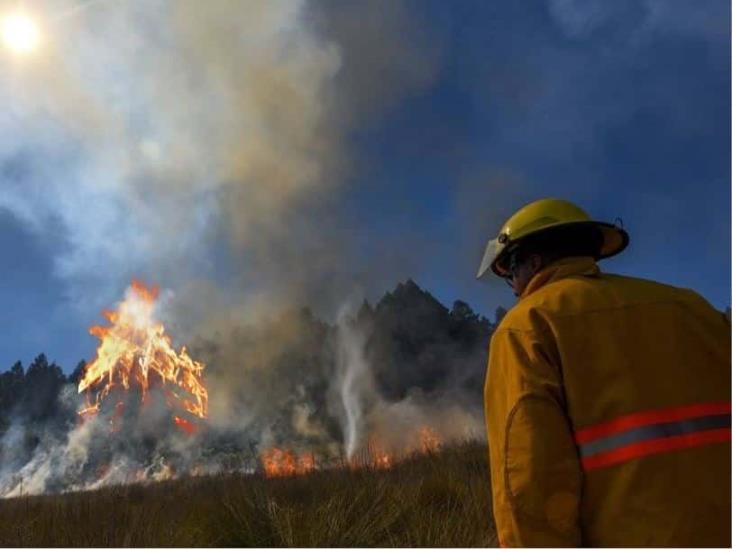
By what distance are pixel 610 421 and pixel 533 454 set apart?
0.98 ft

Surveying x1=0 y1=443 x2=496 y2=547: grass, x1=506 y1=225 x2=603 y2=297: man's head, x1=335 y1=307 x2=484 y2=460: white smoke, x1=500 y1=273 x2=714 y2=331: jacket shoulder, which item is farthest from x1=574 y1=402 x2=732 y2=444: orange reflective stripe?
x1=335 y1=307 x2=484 y2=460: white smoke

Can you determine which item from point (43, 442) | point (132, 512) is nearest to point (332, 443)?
point (43, 442)

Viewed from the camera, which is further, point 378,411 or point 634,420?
point 378,411

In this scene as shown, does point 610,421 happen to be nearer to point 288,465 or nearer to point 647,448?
point 647,448

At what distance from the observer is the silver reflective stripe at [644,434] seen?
204 centimetres

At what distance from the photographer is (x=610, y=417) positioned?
81.7 inches

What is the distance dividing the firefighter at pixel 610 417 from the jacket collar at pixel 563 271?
11 centimetres

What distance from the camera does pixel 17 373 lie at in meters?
102

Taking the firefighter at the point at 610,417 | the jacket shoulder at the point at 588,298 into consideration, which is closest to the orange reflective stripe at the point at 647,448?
the firefighter at the point at 610,417

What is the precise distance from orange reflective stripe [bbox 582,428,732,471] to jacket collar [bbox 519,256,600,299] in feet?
2.22

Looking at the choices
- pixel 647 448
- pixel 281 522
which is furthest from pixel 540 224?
pixel 281 522

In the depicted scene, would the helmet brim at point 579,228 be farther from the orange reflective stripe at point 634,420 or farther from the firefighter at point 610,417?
the orange reflective stripe at point 634,420

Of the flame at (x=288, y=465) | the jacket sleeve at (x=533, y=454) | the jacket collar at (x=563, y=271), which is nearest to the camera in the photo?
the jacket sleeve at (x=533, y=454)

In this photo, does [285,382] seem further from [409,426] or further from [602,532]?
[602,532]
